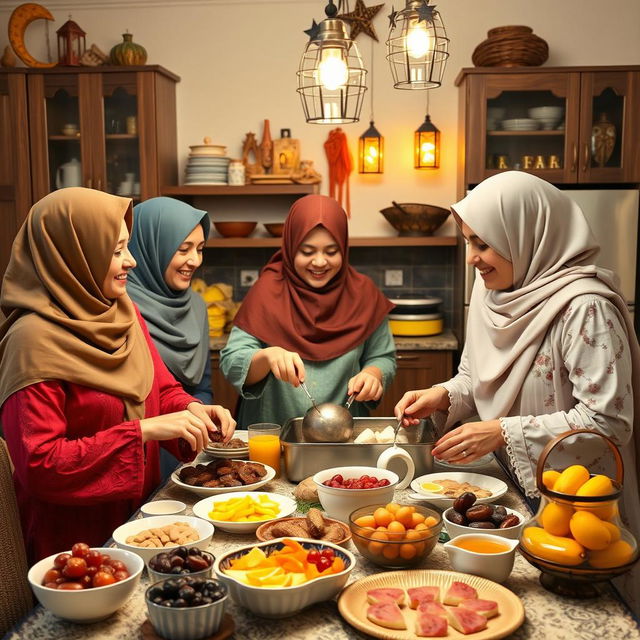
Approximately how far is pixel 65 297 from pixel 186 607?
90 centimetres

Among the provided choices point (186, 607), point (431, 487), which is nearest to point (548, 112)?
point (431, 487)

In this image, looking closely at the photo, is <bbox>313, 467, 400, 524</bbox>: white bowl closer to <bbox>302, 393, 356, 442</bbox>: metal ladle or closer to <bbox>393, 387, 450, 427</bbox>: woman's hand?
<bbox>302, 393, 356, 442</bbox>: metal ladle

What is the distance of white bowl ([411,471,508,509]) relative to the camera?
170 cm

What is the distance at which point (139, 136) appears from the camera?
14.0ft

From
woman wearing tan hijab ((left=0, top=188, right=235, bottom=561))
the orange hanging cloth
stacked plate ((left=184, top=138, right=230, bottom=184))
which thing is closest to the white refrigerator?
the orange hanging cloth

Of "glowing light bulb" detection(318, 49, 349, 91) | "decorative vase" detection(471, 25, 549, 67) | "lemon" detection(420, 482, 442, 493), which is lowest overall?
"lemon" detection(420, 482, 442, 493)

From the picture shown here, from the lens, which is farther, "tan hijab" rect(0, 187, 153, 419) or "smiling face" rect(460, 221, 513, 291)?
"smiling face" rect(460, 221, 513, 291)

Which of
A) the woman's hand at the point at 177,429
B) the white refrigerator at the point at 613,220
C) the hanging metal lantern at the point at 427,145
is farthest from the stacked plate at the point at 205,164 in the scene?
the woman's hand at the point at 177,429

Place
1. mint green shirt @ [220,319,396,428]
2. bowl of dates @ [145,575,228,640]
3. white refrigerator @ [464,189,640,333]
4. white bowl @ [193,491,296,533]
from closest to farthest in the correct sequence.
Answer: bowl of dates @ [145,575,228,640]
white bowl @ [193,491,296,533]
mint green shirt @ [220,319,396,428]
white refrigerator @ [464,189,640,333]

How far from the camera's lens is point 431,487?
1768 mm

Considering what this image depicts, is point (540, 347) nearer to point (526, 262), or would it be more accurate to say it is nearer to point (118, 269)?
point (526, 262)

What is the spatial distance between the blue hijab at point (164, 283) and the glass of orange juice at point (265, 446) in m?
0.73

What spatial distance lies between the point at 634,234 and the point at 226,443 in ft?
8.99

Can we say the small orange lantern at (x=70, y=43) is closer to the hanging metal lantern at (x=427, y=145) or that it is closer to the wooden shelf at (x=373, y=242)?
the wooden shelf at (x=373, y=242)
